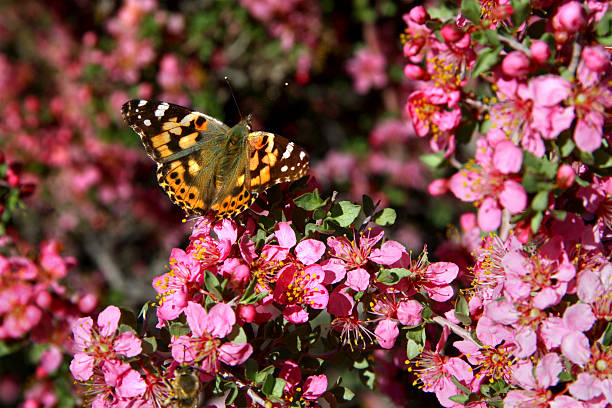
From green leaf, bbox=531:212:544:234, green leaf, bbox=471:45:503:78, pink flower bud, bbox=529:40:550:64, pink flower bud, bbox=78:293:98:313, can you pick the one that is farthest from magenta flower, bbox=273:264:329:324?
pink flower bud, bbox=78:293:98:313

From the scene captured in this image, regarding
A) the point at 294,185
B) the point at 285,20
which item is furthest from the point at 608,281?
the point at 285,20

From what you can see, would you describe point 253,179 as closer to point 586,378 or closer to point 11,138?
point 586,378

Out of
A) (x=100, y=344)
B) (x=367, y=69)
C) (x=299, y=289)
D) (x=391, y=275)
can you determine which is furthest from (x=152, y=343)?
(x=367, y=69)

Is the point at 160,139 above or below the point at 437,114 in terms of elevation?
below

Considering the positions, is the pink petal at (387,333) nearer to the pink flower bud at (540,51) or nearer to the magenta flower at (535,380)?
the magenta flower at (535,380)

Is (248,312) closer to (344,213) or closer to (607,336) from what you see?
(344,213)

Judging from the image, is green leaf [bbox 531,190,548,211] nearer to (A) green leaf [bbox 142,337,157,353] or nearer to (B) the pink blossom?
(B) the pink blossom
